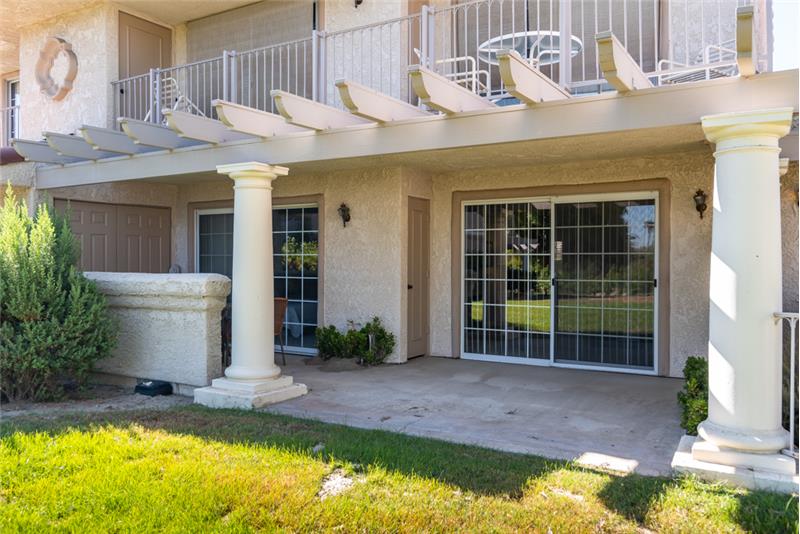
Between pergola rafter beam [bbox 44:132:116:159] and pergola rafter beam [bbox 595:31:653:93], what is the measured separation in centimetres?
638

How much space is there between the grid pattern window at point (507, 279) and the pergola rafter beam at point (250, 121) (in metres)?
3.23

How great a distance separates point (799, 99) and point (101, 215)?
9.31 meters

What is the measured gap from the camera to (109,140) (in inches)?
291

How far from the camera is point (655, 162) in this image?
750cm

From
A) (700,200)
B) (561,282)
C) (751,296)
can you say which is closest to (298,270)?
(561,282)

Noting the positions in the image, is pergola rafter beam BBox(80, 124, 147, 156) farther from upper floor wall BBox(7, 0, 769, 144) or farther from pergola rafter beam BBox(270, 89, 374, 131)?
pergola rafter beam BBox(270, 89, 374, 131)

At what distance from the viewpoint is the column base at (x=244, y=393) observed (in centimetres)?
615

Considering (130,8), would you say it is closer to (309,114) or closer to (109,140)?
(109,140)

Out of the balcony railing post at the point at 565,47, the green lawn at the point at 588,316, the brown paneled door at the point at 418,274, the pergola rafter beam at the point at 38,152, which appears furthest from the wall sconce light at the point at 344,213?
the balcony railing post at the point at 565,47

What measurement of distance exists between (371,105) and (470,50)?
393 centimetres

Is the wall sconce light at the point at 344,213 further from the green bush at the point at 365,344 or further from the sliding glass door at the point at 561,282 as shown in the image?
the sliding glass door at the point at 561,282

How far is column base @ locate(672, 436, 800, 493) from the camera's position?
12.7 feet

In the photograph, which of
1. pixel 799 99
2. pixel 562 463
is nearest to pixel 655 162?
pixel 799 99

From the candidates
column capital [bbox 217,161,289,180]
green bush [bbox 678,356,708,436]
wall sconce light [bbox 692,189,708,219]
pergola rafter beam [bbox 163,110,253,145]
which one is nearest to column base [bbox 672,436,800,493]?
green bush [bbox 678,356,708,436]
